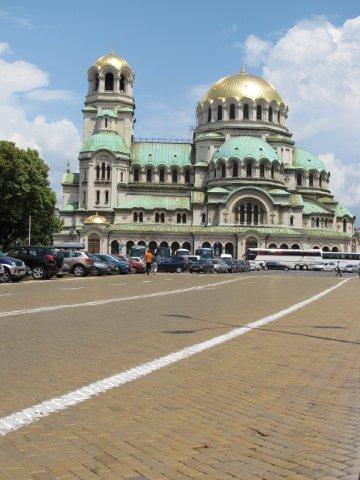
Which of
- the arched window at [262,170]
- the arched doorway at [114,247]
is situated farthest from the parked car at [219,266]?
the arched window at [262,170]

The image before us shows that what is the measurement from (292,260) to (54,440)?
87.8 metres

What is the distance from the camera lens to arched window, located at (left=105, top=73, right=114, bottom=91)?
352ft

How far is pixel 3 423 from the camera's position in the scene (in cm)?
607

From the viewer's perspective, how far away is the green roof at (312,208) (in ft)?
350

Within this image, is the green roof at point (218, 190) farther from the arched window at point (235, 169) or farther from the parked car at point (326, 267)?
the parked car at point (326, 267)

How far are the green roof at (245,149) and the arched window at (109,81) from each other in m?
21.3

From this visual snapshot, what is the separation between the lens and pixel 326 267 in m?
90.1

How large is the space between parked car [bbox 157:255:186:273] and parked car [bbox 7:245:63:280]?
25889 millimetres

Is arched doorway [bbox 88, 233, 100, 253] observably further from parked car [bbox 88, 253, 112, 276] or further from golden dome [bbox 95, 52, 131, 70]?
parked car [bbox 88, 253, 112, 276]

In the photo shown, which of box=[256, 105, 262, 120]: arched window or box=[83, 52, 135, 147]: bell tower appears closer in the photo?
box=[83, 52, 135, 147]: bell tower

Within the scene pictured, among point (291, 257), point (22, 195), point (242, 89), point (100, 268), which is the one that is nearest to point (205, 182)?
point (242, 89)

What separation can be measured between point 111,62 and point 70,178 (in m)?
20.6

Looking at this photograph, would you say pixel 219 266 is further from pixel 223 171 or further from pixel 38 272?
pixel 223 171

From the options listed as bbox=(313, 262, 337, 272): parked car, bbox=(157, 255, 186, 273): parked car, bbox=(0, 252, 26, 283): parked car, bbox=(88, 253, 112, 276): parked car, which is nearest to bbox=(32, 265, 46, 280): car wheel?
bbox=(0, 252, 26, 283): parked car
